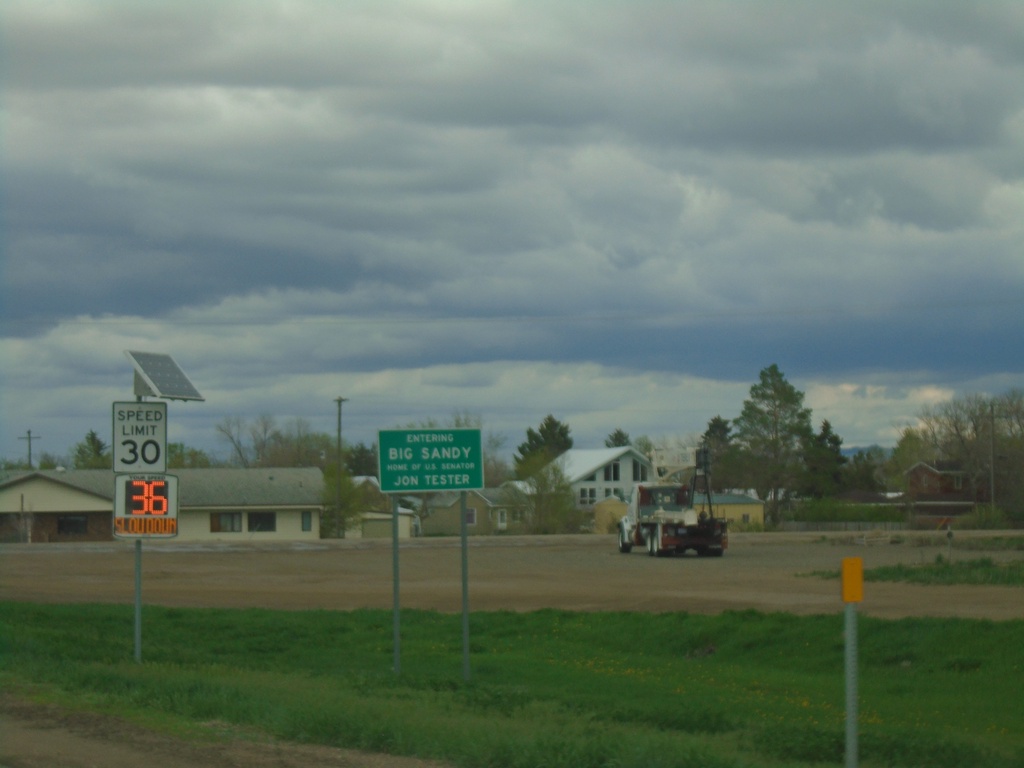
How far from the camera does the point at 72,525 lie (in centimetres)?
7794

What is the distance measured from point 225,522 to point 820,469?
54638mm

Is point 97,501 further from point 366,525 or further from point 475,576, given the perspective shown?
point 475,576

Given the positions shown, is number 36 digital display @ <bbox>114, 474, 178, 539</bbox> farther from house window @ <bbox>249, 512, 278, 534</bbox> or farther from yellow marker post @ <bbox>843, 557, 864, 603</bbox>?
house window @ <bbox>249, 512, 278, 534</bbox>

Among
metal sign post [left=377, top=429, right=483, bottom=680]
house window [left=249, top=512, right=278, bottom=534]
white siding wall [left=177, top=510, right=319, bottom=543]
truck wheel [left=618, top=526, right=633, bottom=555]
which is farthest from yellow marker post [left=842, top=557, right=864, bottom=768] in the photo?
house window [left=249, top=512, right=278, bottom=534]

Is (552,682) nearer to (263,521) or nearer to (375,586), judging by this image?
(375,586)

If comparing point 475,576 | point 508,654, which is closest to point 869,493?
point 475,576

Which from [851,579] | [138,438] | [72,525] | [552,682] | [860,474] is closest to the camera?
[851,579]

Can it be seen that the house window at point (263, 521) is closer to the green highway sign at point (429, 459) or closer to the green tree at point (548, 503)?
the green tree at point (548, 503)

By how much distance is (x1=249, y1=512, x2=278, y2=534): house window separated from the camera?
83.9 metres

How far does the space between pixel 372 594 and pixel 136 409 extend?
61.5ft

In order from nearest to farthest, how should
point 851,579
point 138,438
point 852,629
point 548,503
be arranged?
point 851,579 < point 852,629 < point 138,438 < point 548,503

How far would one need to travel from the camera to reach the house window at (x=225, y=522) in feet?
273

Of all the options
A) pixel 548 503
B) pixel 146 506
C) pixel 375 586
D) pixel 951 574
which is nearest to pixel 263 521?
pixel 548 503

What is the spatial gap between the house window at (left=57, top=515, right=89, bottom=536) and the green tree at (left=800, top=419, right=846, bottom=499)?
59.2 meters
